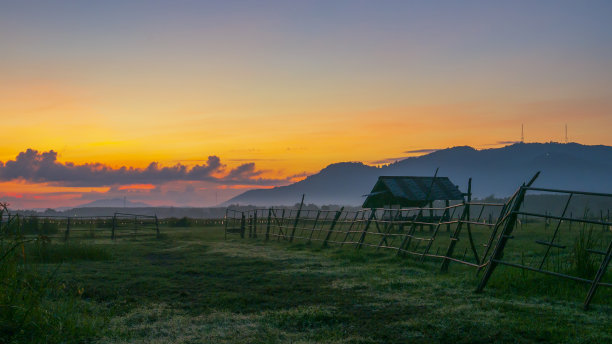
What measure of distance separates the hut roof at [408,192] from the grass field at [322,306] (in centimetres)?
2074

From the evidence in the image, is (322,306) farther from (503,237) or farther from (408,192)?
(408,192)

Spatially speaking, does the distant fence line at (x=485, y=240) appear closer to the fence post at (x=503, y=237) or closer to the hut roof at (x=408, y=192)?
the fence post at (x=503, y=237)

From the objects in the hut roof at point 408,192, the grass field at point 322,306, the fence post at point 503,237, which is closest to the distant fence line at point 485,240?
the fence post at point 503,237

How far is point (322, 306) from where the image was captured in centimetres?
810

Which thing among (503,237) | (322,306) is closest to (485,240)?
(503,237)

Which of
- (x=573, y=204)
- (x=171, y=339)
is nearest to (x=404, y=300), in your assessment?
(x=171, y=339)

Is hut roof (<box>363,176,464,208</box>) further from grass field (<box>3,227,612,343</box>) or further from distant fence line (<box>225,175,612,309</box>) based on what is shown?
grass field (<box>3,227,612,343</box>)

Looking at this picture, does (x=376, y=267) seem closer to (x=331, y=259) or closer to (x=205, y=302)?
(x=331, y=259)

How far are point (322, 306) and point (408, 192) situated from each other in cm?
2695

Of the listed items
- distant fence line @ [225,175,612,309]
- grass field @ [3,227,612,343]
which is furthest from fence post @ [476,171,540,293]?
grass field @ [3,227,612,343]

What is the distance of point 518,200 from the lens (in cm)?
867

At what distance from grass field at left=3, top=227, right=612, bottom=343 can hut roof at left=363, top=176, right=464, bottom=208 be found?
20.7 meters

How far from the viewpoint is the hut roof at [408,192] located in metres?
33.6

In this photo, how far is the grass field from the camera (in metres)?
6.32
